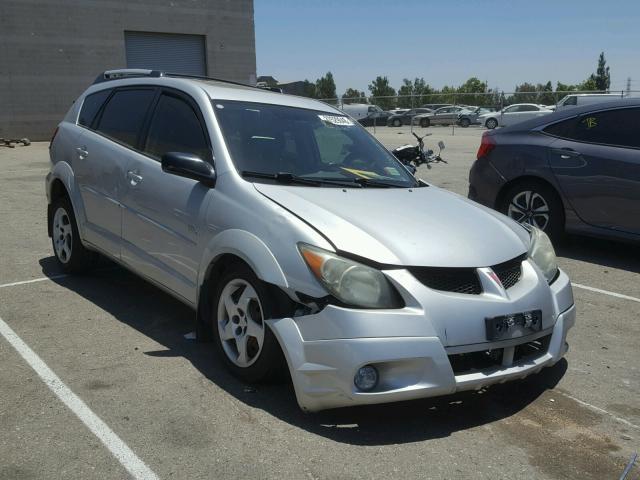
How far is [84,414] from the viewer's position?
356 cm

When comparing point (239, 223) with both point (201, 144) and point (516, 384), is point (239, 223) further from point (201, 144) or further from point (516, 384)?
point (516, 384)

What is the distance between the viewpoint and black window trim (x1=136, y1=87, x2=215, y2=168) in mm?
4379

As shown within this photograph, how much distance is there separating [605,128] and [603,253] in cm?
137

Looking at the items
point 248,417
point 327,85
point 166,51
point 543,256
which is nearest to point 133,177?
point 248,417

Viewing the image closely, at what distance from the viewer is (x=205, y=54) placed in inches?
1336

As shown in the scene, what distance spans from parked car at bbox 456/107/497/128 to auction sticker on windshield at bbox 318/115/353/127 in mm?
37921

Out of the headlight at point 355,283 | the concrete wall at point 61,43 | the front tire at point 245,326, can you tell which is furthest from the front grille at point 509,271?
the concrete wall at point 61,43

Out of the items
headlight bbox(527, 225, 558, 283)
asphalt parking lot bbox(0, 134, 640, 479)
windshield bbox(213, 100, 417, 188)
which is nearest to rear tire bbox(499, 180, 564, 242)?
asphalt parking lot bbox(0, 134, 640, 479)

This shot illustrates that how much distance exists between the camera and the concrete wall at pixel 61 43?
28453mm

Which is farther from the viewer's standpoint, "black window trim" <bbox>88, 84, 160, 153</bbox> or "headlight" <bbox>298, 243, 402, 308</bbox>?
"black window trim" <bbox>88, 84, 160, 153</bbox>

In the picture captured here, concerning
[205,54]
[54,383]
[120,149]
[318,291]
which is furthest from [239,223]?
[205,54]

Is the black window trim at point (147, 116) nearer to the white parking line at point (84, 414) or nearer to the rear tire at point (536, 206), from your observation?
the white parking line at point (84, 414)

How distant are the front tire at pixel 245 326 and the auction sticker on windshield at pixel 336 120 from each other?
1.67 meters

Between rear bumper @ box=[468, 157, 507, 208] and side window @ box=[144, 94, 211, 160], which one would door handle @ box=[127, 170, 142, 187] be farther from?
rear bumper @ box=[468, 157, 507, 208]
